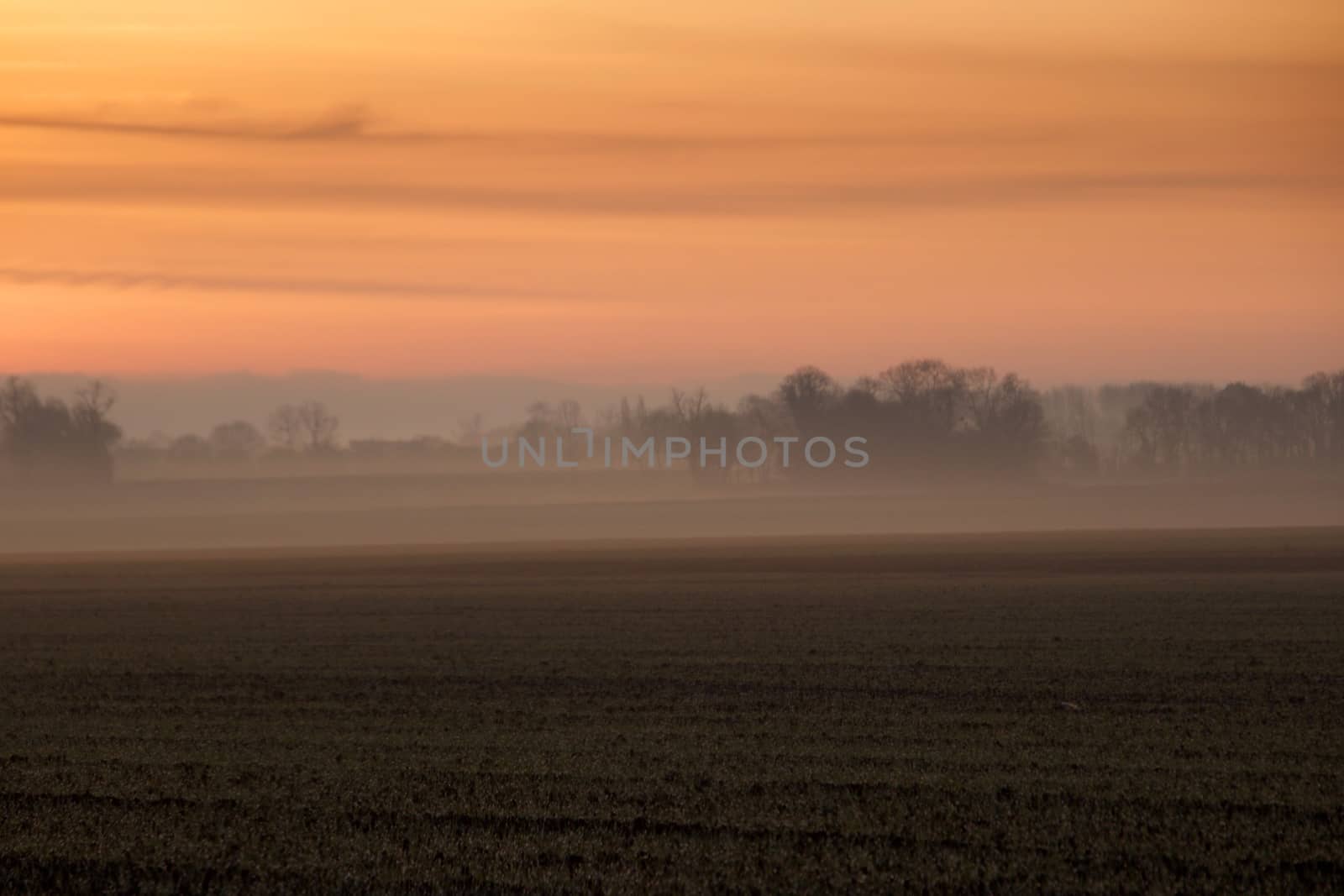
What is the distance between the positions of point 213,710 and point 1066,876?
44.8ft

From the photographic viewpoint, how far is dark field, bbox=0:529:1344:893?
43.3 feet

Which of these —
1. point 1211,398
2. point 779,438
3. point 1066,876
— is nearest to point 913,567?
point 1066,876

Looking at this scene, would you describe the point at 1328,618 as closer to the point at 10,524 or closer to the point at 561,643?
the point at 561,643

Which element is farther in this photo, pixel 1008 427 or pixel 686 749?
pixel 1008 427

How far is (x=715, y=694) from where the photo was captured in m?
22.9

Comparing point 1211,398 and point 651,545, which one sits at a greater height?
point 1211,398

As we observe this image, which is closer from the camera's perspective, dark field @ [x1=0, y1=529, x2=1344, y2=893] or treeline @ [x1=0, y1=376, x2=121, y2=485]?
dark field @ [x1=0, y1=529, x2=1344, y2=893]

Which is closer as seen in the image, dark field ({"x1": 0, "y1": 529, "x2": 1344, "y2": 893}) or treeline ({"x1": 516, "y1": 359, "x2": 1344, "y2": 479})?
dark field ({"x1": 0, "y1": 529, "x2": 1344, "y2": 893})

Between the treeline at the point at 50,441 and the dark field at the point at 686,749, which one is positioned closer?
the dark field at the point at 686,749

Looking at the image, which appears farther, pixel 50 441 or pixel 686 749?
pixel 50 441

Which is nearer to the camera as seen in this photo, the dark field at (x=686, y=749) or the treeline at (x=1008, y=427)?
the dark field at (x=686, y=749)

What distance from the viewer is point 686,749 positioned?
18297 millimetres

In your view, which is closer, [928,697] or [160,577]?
[928,697]

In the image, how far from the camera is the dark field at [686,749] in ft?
43.3
